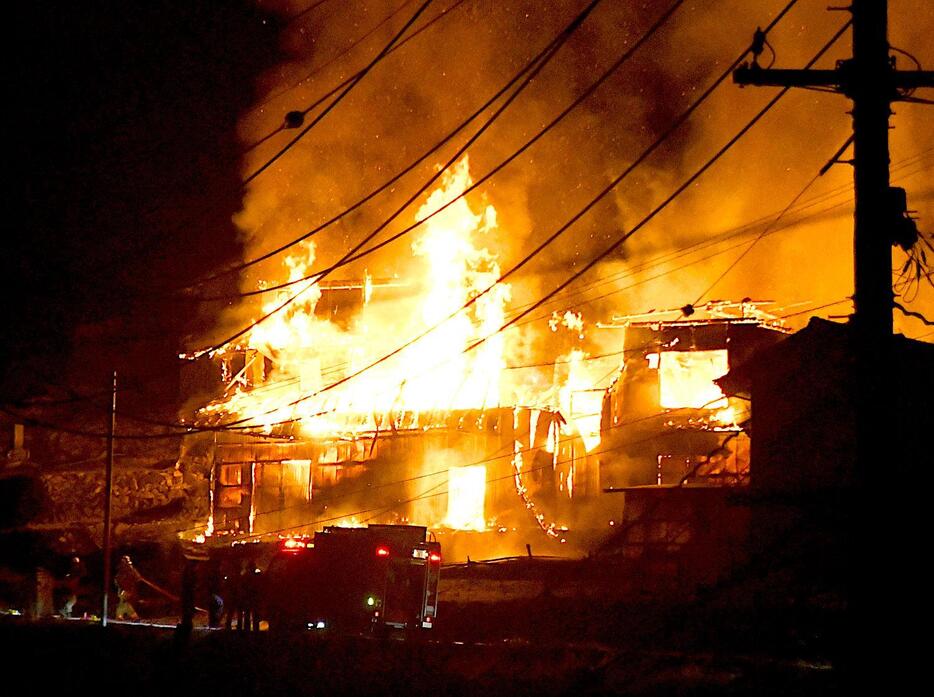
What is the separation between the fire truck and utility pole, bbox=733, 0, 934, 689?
61.1 feet

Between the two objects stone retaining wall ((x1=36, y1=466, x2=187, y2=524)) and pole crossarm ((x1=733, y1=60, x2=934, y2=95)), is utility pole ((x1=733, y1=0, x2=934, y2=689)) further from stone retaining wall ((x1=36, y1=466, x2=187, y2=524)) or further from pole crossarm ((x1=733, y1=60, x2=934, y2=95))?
stone retaining wall ((x1=36, y1=466, x2=187, y2=524))

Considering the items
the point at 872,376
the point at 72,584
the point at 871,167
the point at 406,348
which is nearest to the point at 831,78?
the point at 871,167

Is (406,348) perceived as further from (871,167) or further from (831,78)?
(871,167)

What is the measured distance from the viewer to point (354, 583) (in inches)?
1083

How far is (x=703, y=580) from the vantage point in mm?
29531

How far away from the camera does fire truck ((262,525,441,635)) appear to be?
27.4 metres

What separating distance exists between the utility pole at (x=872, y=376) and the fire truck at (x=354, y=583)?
18.6m

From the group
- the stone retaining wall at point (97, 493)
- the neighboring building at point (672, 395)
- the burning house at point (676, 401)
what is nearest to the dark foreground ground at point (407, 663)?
the burning house at point (676, 401)

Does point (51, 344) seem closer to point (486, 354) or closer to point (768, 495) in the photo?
point (486, 354)

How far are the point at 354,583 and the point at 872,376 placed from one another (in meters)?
19.7

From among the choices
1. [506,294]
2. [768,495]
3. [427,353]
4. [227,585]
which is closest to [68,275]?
[227,585]

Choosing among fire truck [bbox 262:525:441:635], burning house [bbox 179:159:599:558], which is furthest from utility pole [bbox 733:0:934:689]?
burning house [bbox 179:159:599:558]

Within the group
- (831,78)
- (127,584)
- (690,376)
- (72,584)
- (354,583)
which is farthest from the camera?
(690,376)

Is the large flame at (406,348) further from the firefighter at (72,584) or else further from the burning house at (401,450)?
the firefighter at (72,584)
